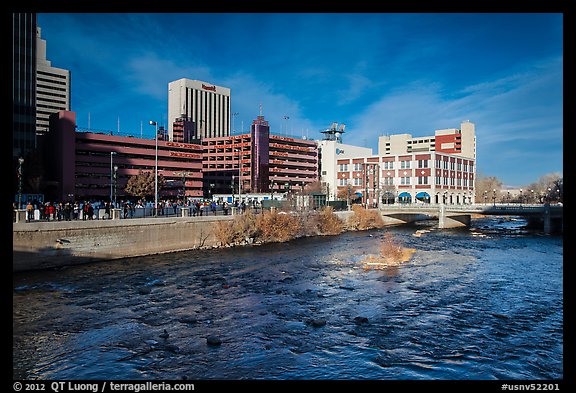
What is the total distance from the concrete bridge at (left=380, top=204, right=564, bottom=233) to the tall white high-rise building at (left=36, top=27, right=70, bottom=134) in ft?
517

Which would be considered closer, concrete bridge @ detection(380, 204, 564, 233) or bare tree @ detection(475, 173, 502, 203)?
concrete bridge @ detection(380, 204, 564, 233)

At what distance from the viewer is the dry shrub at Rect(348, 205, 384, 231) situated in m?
75.2

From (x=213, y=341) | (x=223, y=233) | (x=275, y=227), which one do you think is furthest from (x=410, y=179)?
(x=213, y=341)

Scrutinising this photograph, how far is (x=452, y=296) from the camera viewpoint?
25.3 meters

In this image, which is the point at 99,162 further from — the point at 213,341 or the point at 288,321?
the point at 213,341

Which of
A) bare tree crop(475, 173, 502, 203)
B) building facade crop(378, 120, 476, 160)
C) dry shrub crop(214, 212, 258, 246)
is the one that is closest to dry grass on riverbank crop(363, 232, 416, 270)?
dry shrub crop(214, 212, 258, 246)

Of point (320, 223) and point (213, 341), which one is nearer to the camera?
point (213, 341)

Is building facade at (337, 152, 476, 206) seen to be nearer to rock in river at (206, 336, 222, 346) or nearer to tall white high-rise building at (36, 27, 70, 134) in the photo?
rock in river at (206, 336, 222, 346)

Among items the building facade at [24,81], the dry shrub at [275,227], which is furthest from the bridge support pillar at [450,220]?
the building facade at [24,81]

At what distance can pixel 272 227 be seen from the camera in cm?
5381

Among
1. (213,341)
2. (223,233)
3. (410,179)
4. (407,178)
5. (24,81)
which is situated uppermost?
(24,81)

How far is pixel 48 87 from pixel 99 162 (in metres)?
110
